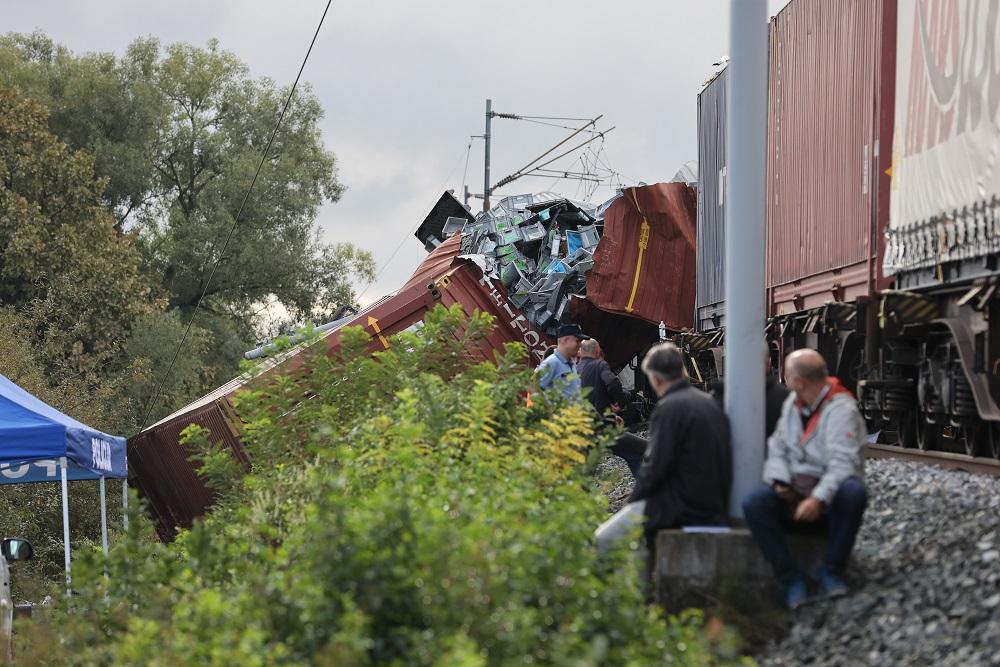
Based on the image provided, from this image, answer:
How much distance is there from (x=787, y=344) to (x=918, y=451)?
12.1 feet

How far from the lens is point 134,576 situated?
6.94 metres

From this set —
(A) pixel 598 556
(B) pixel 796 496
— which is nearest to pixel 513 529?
(A) pixel 598 556

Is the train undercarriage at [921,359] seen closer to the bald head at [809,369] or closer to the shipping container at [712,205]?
the bald head at [809,369]

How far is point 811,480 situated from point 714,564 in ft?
2.01

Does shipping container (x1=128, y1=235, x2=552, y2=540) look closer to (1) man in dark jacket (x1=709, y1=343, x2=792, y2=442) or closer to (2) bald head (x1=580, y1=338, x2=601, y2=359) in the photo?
(2) bald head (x1=580, y1=338, x2=601, y2=359)

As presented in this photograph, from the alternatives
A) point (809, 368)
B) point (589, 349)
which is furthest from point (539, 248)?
point (809, 368)

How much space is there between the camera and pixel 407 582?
4504 millimetres

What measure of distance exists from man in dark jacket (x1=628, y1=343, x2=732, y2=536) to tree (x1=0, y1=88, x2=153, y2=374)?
25.3m

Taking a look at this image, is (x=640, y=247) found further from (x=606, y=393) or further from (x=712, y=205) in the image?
(x=606, y=393)

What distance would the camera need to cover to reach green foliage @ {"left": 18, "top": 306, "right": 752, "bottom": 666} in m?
4.39

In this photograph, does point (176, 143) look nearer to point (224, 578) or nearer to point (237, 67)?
point (237, 67)

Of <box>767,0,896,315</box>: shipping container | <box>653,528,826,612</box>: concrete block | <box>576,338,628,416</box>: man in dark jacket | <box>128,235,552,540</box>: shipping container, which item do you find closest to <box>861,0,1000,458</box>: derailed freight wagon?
<box>767,0,896,315</box>: shipping container

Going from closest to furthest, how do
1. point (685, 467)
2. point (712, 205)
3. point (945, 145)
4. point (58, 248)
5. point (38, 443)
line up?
point (685, 467)
point (945, 145)
point (38, 443)
point (712, 205)
point (58, 248)

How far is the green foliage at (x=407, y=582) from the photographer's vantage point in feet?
14.4
